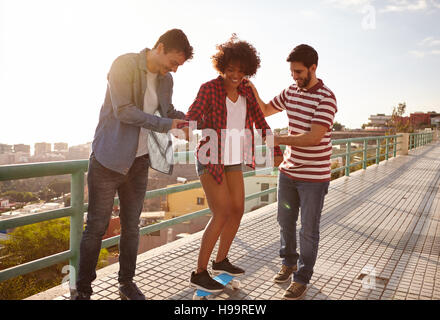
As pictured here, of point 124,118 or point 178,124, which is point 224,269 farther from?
point 124,118

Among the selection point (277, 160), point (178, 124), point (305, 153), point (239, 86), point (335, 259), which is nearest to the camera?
point (178, 124)

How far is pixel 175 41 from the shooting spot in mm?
2240

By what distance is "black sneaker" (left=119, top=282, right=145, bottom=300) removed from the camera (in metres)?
2.63

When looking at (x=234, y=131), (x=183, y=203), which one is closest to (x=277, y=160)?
Answer: (x=234, y=131)

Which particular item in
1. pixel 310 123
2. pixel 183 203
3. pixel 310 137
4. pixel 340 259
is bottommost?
pixel 183 203

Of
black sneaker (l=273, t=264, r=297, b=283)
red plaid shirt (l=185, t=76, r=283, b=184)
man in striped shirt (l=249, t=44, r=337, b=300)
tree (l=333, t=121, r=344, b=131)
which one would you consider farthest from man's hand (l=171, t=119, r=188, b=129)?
tree (l=333, t=121, r=344, b=131)

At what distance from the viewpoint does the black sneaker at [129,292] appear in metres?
2.63

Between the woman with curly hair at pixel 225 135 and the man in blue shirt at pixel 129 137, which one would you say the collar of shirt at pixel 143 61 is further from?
the woman with curly hair at pixel 225 135

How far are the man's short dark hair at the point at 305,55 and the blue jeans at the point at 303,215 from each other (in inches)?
34.0

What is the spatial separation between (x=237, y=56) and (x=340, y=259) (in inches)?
95.0

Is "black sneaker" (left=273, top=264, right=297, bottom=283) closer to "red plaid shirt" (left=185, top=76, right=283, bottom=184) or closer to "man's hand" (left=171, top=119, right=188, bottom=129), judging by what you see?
"red plaid shirt" (left=185, top=76, right=283, bottom=184)
